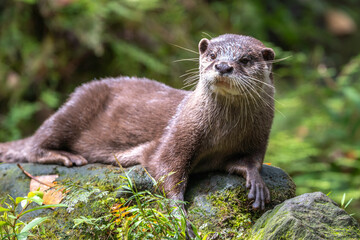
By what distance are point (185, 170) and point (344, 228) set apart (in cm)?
121

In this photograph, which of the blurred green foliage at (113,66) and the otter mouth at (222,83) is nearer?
Result: the otter mouth at (222,83)

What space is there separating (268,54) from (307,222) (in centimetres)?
139

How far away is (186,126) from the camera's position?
3465 millimetres

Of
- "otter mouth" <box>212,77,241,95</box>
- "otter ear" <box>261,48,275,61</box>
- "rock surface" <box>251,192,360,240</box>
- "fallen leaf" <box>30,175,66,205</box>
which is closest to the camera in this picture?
"rock surface" <box>251,192,360,240</box>

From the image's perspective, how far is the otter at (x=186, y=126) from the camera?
3.23m

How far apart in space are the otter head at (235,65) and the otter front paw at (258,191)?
2.12ft

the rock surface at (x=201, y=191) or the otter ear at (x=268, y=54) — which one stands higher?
the otter ear at (x=268, y=54)

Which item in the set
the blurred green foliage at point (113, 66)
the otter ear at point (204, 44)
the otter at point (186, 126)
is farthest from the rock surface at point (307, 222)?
the blurred green foliage at point (113, 66)

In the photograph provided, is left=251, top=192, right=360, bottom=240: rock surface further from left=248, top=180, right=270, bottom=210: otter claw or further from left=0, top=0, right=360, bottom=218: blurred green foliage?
left=0, top=0, right=360, bottom=218: blurred green foliage

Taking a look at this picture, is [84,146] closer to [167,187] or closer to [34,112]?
[167,187]

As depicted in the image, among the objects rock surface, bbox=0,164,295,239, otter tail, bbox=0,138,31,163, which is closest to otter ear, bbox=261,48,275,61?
rock surface, bbox=0,164,295,239

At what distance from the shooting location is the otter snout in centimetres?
301

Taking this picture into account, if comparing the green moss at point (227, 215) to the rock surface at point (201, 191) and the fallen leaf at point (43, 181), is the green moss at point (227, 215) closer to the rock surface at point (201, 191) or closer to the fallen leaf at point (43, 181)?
the rock surface at point (201, 191)

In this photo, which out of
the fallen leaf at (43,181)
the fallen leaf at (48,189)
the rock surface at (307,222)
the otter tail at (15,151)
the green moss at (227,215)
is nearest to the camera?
the rock surface at (307,222)
